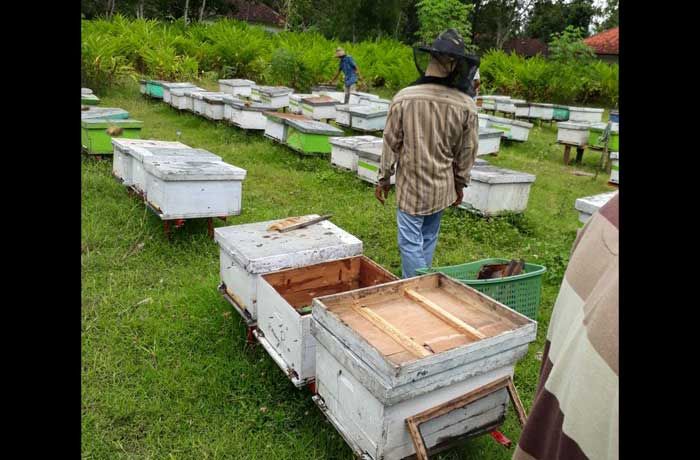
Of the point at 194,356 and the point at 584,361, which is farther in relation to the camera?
the point at 194,356

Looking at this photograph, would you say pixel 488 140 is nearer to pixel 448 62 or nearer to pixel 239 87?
pixel 448 62

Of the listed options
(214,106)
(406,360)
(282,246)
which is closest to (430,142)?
(282,246)

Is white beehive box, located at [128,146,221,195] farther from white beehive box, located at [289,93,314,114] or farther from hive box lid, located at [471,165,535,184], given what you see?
white beehive box, located at [289,93,314,114]

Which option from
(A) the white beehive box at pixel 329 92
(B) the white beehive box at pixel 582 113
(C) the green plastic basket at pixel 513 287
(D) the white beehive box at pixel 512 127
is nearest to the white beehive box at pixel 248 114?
(A) the white beehive box at pixel 329 92

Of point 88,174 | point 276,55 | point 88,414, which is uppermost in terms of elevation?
point 276,55

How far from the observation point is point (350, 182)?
6.88 metres

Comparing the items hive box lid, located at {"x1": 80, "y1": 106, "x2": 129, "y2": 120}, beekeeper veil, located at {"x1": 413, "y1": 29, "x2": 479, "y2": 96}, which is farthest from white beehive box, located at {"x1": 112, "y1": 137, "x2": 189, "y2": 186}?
beekeeper veil, located at {"x1": 413, "y1": 29, "x2": 479, "y2": 96}

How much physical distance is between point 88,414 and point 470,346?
1.92m

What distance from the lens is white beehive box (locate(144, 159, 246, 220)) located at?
13.8ft

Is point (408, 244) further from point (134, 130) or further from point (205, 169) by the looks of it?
point (134, 130)

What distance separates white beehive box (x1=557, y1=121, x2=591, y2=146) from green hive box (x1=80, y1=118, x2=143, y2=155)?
711cm

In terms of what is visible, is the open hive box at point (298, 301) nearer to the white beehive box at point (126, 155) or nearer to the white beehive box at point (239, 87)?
the white beehive box at point (126, 155)

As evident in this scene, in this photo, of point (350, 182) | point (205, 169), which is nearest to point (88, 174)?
point (205, 169)

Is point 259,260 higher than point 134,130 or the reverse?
the reverse
